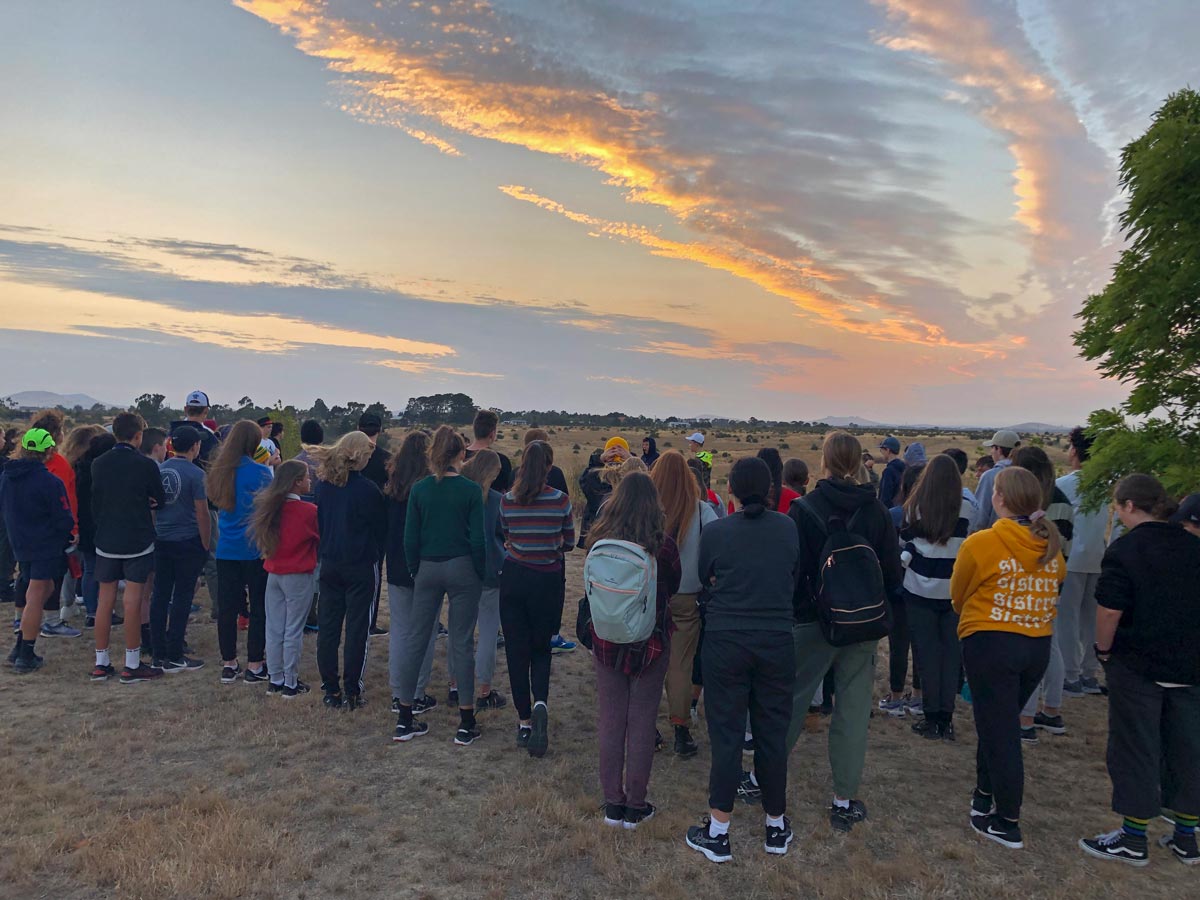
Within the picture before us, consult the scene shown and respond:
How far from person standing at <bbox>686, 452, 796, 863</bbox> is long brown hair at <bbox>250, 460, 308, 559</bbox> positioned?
410 centimetres

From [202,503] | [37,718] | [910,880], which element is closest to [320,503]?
[202,503]

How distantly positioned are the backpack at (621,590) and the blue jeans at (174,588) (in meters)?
5.03

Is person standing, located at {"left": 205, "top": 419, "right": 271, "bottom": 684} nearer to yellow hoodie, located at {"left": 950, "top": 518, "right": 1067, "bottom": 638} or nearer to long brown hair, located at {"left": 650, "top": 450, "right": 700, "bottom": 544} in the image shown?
long brown hair, located at {"left": 650, "top": 450, "right": 700, "bottom": 544}

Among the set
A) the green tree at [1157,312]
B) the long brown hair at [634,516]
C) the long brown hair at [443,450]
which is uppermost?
the green tree at [1157,312]

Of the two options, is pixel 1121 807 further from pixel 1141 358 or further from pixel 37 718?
pixel 37 718

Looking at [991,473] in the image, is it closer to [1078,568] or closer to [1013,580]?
[1078,568]

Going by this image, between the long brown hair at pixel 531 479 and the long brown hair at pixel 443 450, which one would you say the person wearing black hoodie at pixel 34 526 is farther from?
the long brown hair at pixel 531 479

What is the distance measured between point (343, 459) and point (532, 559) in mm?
2048

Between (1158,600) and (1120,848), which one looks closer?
(1158,600)

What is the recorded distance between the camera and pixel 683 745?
5.78 m

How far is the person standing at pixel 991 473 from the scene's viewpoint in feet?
20.8

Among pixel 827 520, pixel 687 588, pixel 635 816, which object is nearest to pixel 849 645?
pixel 827 520

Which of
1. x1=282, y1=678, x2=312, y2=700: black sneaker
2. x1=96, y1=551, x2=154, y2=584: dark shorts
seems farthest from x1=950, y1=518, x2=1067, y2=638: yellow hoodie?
x1=96, y1=551, x2=154, y2=584: dark shorts

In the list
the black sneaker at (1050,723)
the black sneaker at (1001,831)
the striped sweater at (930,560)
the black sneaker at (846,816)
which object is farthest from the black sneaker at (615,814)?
the black sneaker at (1050,723)
